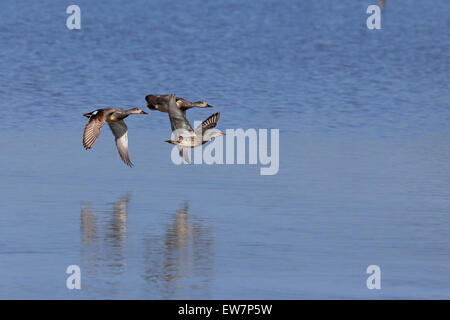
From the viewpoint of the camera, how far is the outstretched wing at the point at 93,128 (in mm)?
19656

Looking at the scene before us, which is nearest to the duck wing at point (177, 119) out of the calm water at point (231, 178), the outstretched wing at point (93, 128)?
the calm water at point (231, 178)

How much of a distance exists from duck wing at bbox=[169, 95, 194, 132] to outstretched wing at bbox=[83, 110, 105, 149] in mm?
1062

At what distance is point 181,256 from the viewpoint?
46.2 ft

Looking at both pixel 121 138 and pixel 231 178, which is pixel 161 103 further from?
pixel 231 178

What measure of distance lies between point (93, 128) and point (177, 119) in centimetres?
133

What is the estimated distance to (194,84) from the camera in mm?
33906

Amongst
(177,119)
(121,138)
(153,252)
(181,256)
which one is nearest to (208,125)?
(177,119)

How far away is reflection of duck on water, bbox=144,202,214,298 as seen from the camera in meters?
12.9

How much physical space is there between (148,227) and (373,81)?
20229mm

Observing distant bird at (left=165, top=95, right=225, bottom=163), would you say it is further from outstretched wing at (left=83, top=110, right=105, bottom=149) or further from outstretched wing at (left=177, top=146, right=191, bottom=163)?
outstretched wing at (left=83, top=110, right=105, bottom=149)

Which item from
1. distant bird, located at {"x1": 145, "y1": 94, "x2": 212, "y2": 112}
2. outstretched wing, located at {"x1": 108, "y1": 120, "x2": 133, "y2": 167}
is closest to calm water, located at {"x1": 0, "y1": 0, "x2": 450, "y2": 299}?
outstretched wing, located at {"x1": 108, "y1": 120, "x2": 133, "y2": 167}

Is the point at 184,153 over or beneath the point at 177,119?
beneath

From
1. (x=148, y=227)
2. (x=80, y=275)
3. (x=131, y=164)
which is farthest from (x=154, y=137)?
(x=80, y=275)

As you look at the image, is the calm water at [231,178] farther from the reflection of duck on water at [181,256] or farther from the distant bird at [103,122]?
the distant bird at [103,122]
